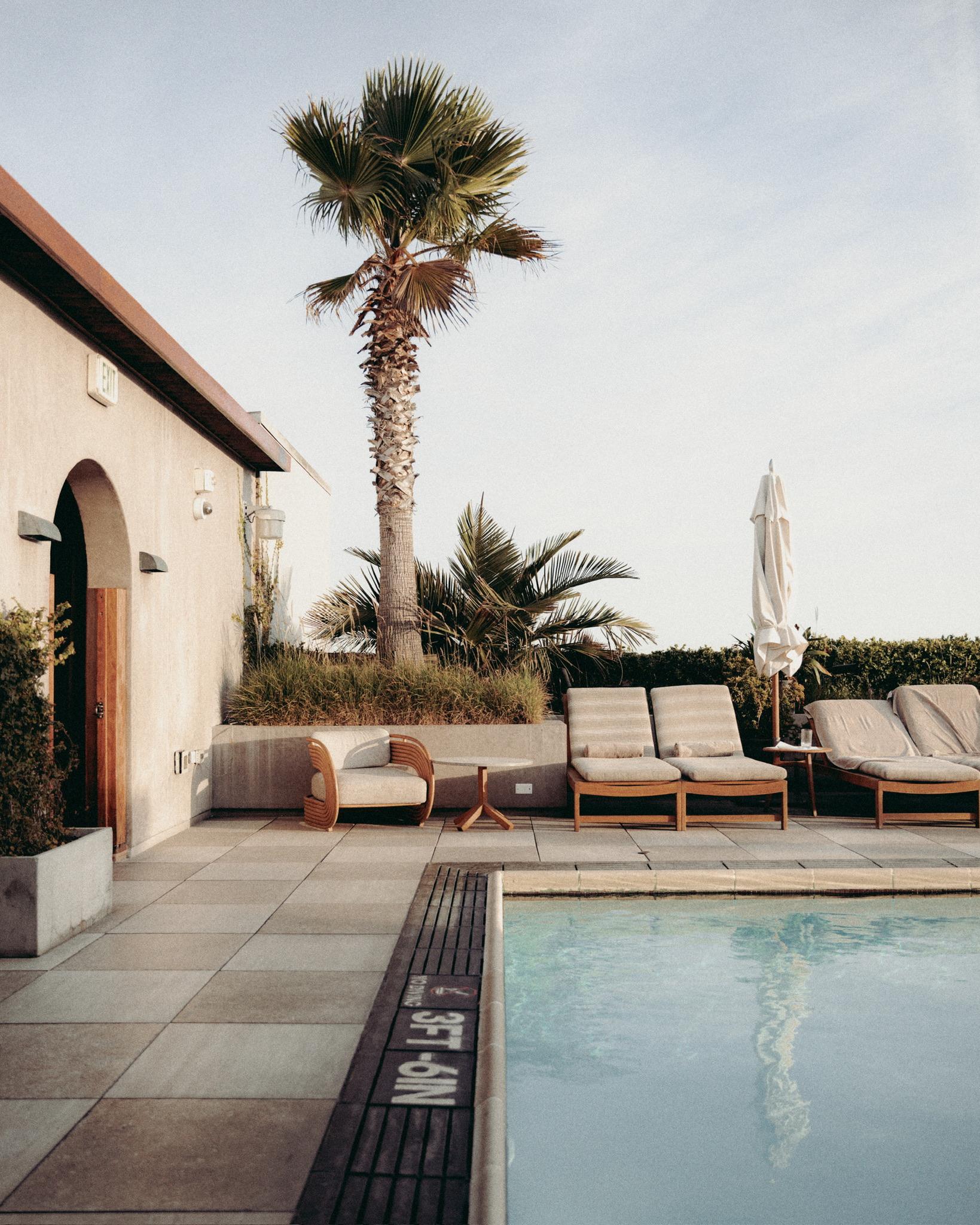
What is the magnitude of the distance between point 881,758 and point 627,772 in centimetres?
230

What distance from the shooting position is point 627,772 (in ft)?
24.1

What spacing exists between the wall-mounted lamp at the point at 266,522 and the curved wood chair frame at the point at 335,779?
2.36 m

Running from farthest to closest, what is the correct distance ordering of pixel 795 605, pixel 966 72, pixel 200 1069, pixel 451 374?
pixel 451 374 < pixel 966 72 < pixel 795 605 < pixel 200 1069

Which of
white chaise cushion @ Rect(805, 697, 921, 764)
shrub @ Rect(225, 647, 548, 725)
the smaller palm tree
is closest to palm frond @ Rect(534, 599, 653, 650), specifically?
the smaller palm tree

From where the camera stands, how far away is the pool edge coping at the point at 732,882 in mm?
5426

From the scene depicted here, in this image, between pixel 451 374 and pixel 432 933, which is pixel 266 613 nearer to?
pixel 451 374

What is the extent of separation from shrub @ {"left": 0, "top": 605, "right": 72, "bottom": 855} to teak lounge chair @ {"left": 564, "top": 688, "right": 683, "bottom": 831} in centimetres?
395

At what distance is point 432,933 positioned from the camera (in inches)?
171

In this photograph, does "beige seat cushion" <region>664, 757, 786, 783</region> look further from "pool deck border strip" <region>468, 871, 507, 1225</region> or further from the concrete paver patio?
"pool deck border strip" <region>468, 871, 507, 1225</region>

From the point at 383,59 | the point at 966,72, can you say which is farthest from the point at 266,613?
the point at 966,72

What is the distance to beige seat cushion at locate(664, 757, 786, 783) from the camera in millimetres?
7379

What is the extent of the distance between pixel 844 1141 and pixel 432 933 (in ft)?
6.53

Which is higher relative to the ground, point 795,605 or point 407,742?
point 795,605

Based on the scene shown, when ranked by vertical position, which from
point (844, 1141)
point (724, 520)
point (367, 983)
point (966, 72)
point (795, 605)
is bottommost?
point (844, 1141)
